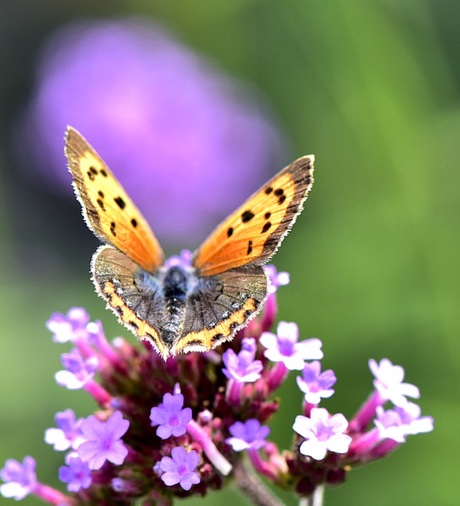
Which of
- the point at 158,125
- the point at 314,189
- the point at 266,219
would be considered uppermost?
the point at 158,125

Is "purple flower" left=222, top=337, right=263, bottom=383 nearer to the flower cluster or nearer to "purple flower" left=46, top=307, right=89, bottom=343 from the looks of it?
the flower cluster

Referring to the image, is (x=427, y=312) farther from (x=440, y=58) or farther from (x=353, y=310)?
(x=440, y=58)

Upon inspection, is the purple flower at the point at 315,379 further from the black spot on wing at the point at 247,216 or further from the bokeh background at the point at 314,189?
the bokeh background at the point at 314,189

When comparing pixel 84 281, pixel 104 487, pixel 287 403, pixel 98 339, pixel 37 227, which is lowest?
pixel 104 487

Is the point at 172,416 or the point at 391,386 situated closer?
the point at 172,416

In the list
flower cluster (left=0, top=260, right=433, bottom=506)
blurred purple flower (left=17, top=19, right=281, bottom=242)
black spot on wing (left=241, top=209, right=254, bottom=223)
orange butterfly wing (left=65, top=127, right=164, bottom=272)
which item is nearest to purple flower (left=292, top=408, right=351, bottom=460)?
flower cluster (left=0, top=260, right=433, bottom=506)

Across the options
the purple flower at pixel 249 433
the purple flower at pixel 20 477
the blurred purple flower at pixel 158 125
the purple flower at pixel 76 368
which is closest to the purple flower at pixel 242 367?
the purple flower at pixel 249 433

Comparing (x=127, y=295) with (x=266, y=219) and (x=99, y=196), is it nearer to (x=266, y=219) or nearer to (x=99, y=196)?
(x=99, y=196)

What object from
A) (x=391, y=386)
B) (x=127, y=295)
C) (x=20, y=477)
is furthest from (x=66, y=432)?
(x=391, y=386)

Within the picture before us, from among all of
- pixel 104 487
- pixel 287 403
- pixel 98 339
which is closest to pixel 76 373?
pixel 98 339
